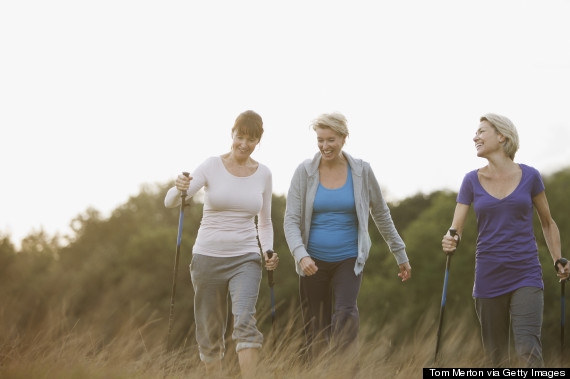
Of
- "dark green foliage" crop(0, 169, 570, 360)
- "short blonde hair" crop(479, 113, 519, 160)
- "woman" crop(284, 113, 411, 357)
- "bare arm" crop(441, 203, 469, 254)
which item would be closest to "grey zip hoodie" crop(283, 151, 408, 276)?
"woman" crop(284, 113, 411, 357)

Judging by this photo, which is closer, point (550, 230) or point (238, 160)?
point (550, 230)

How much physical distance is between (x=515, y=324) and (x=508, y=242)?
55 cm

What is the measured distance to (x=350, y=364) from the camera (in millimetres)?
4215

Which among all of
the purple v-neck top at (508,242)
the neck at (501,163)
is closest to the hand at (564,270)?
the purple v-neck top at (508,242)

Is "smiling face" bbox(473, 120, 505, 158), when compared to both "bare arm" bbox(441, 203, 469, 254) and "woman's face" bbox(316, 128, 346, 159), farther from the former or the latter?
"woman's face" bbox(316, 128, 346, 159)

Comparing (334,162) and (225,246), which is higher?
(334,162)

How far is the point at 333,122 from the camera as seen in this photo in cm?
472

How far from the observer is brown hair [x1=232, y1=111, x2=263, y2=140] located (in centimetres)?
475

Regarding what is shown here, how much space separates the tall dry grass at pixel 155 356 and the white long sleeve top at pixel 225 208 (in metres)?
0.64

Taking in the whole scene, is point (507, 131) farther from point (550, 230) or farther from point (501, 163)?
point (550, 230)

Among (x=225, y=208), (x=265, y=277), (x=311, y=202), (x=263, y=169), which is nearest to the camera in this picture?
(x=225, y=208)

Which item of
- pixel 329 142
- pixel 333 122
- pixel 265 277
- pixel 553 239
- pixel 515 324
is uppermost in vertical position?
pixel 333 122

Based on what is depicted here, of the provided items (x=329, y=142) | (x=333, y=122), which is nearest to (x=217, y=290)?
(x=329, y=142)

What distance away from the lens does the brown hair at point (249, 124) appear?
475 cm
